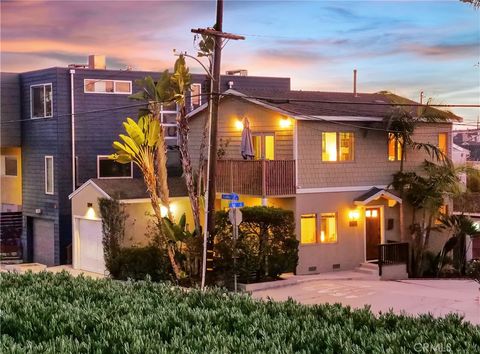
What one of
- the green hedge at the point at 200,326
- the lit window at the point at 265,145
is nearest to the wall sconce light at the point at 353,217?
the lit window at the point at 265,145

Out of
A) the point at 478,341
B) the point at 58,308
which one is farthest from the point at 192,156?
the point at 478,341

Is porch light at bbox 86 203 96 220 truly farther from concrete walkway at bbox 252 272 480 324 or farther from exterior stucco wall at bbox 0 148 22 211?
concrete walkway at bbox 252 272 480 324

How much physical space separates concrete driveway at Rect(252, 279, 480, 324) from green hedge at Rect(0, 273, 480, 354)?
8.38 metres

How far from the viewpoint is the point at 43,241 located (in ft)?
103

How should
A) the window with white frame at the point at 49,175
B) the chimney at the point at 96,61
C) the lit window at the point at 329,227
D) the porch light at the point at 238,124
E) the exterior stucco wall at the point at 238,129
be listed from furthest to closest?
the chimney at the point at 96,61, the window with white frame at the point at 49,175, the porch light at the point at 238,124, the lit window at the point at 329,227, the exterior stucco wall at the point at 238,129

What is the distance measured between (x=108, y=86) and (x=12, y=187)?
23.8 feet

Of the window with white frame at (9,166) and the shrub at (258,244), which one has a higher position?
the window with white frame at (9,166)

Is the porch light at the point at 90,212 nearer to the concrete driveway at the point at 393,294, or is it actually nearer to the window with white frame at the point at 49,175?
the window with white frame at the point at 49,175

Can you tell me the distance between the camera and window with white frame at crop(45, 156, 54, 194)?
3019 centimetres

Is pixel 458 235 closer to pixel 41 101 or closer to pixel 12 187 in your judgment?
pixel 41 101

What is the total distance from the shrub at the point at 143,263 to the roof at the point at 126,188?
2787 millimetres

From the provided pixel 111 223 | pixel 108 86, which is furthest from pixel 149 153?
pixel 108 86

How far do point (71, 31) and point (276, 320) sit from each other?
38.4ft

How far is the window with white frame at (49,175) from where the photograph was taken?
30.2 meters
